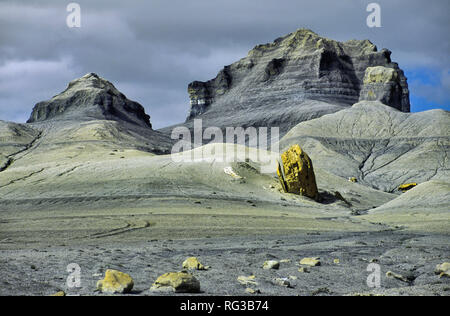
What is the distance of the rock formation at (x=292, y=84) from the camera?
140250 millimetres

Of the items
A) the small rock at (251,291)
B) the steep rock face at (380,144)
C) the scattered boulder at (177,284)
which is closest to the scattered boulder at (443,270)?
the small rock at (251,291)

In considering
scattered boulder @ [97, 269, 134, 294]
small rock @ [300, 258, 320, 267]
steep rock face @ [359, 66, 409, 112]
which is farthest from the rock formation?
scattered boulder @ [97, 269, 134, 294]

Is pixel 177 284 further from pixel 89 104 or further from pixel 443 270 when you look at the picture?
pixel 89 104

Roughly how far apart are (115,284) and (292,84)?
15573 cm

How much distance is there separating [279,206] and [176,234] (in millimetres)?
12448

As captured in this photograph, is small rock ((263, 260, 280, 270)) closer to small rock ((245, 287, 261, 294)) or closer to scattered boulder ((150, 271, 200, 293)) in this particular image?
small rock ((245, 287, 261, 294))

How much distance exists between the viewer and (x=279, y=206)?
30.2m

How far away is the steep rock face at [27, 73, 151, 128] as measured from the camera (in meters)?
109

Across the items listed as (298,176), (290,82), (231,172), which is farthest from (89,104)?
(298,176)

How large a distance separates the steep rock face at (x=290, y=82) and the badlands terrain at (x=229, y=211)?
4536 centimetres

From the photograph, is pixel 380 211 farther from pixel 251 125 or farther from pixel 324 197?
pixel 251 125

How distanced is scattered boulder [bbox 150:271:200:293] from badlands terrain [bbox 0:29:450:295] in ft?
0.73
